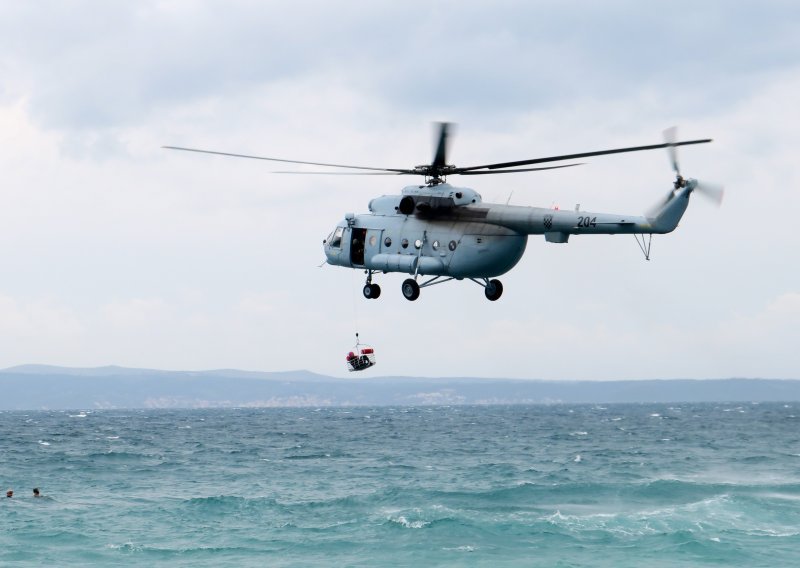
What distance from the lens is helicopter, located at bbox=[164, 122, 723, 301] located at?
2839 cm

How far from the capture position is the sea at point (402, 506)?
199ft

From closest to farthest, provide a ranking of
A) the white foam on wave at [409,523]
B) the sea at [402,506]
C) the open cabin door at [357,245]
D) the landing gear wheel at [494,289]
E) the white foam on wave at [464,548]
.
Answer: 1. the landing gear wheel at [494,289]
2. the open cabin door at [357,245]
3. the sea at [402,506]
4. the white foam on wave at [464,548]
5. the white foam on wave at [409,523]

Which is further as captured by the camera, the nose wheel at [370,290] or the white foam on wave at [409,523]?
the white foam on wave at [409,523]

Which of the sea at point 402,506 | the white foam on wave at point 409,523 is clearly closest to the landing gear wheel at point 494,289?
the sea at point 402,506

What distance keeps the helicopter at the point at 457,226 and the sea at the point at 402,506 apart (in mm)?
30596

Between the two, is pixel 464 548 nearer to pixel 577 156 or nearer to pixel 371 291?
pixel 371 291

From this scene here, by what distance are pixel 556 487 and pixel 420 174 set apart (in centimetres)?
5666

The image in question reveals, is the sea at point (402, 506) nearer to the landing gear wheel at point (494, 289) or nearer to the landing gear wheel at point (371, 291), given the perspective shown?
the landing gear wheel at point (371, 291)

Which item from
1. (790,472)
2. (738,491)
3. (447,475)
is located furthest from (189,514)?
(790,472)

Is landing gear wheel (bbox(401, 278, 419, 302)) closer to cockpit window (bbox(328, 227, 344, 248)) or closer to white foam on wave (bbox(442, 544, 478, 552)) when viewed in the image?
cockpit window (bbox(328, 227, 344, 248))

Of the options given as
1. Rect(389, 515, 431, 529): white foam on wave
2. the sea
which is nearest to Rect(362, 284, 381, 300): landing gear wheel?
the sea

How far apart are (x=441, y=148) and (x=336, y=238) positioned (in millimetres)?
6259

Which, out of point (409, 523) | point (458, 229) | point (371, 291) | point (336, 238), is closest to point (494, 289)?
point (458, 229)

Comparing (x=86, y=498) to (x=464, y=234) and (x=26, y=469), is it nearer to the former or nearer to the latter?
(x=26, y=469)
